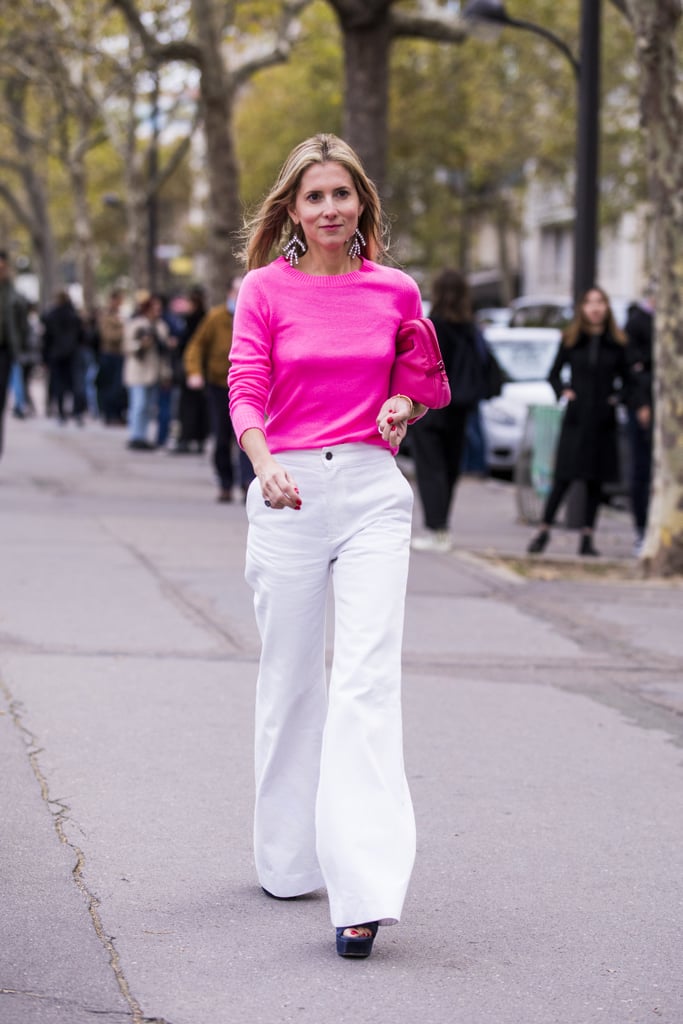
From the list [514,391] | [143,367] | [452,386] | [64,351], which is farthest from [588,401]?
[64,351]

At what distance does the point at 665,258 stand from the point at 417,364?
22.4ft

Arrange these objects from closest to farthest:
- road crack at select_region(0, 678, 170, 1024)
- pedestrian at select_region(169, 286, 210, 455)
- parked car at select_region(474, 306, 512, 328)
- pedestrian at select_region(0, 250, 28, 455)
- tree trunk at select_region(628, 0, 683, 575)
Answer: road crack at select_region(0, 678, 170, 1024), tree trunk at select_region(628, 0, 683, 575), pedestrian at select_region(0, 250, 28, 455), pedestrian at select_region(169, 286, 210, 455), parked car at select_region(474, 306, 512, 328)

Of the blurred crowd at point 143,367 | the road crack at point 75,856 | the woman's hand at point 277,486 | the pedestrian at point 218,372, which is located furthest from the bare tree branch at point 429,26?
the woman's hand at point 277,486

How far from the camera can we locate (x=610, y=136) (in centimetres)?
3891

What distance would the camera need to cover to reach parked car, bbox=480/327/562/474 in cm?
1781

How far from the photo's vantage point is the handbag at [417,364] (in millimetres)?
4188

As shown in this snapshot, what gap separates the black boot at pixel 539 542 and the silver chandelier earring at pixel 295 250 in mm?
7796

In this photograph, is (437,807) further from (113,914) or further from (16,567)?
(16,567)

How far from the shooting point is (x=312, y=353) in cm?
410

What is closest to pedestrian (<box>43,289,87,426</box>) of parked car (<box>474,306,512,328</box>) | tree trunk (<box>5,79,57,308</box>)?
parked car (<box>474,306,512,328</box>)

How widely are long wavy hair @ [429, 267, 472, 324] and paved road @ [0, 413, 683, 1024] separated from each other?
2.13 metres

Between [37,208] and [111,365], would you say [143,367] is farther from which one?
[37,208]

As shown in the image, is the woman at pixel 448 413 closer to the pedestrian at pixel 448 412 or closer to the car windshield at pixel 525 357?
the pedestrian at pixel 448 412

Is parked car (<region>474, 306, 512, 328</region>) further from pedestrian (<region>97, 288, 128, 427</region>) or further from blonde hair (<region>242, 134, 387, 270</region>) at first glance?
blonde hair (<region>242, 134, 387, 270</region>)
